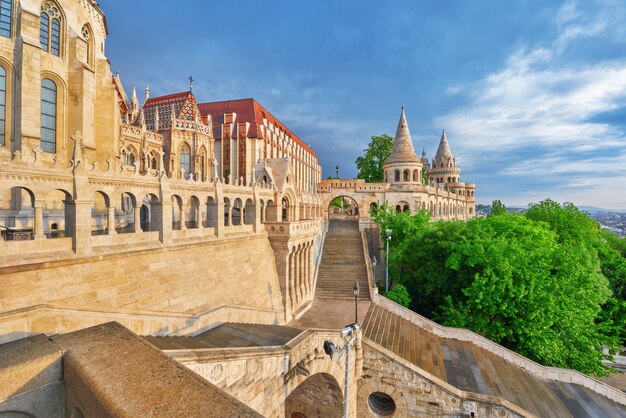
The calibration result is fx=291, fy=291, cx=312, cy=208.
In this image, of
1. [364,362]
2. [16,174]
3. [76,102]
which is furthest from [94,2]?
[364,362]

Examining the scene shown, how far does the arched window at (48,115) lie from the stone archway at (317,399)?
1826 centimetres

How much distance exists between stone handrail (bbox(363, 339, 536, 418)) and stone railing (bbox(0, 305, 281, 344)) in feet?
24.7

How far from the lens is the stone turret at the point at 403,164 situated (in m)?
38.8

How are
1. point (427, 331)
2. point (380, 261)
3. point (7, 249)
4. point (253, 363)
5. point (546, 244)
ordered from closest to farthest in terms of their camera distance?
1. point (7, 249)
2. point (253, 363)
3. point (427, 331)
4. point (546, 244)
5. point (380, 261)

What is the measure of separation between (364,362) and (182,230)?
11.2 metres

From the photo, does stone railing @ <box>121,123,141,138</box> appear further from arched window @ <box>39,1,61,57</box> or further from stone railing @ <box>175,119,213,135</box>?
arched window @ <box>39,1,61,57</box>

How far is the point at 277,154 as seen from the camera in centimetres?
4606

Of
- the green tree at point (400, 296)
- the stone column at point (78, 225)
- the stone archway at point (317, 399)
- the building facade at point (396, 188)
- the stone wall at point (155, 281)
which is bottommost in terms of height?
the stone archway at point (317, 399)

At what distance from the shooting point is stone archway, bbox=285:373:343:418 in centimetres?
1459

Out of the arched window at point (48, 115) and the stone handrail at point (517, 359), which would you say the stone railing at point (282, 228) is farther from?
the arched window at point (48, 115)

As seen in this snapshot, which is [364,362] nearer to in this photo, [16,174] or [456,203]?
[16,174]

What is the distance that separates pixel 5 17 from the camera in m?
13.7

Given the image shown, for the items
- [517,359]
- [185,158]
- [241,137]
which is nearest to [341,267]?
[517,359]

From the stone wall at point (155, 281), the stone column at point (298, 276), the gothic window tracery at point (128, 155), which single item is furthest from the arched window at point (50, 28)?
the stone column at point (298, 276)
